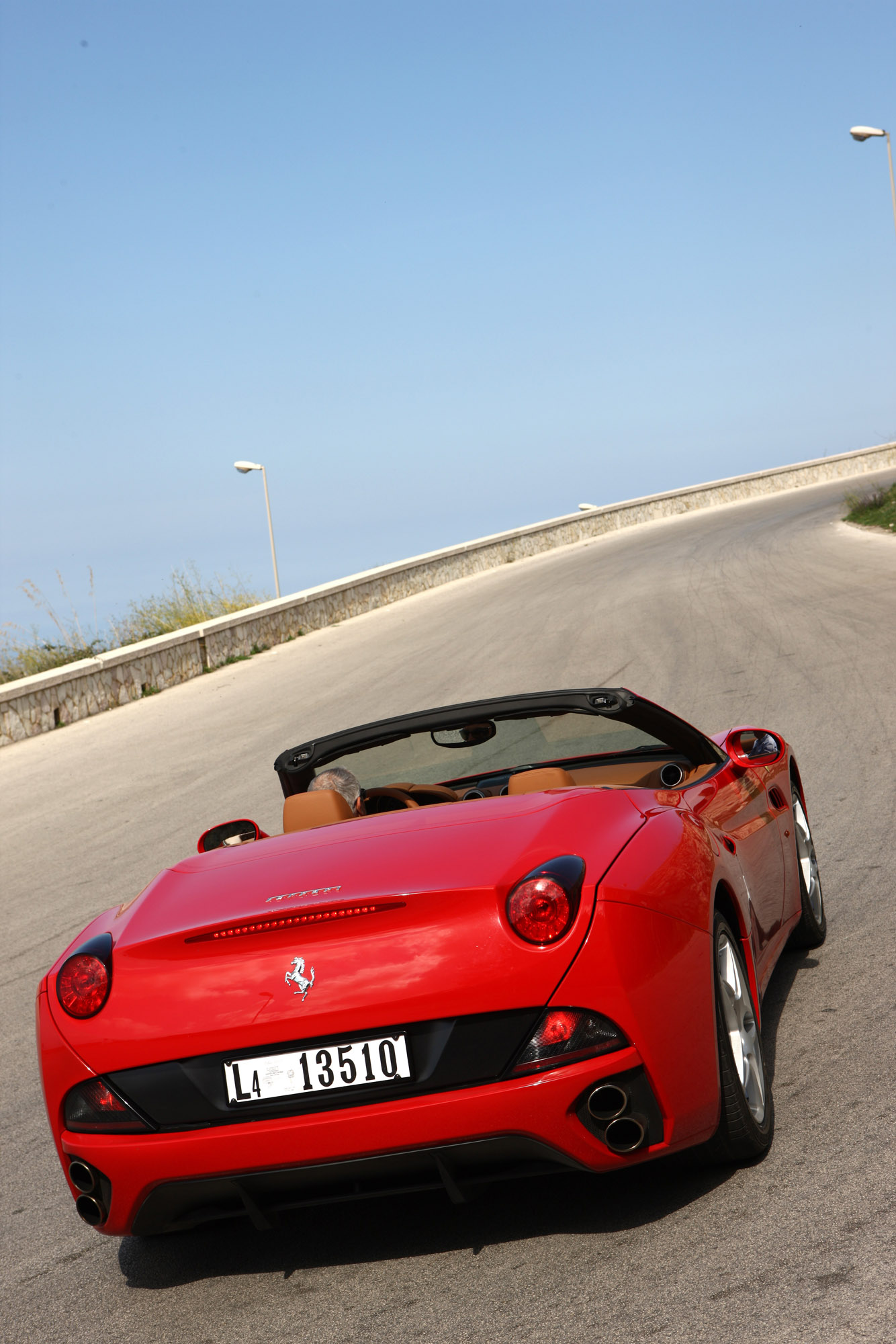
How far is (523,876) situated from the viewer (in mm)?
2990

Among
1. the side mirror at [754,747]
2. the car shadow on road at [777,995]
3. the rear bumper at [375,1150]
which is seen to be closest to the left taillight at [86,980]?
the rear bumper at [375,1150]

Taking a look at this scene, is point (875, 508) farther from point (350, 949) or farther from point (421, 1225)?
point (350, 949)

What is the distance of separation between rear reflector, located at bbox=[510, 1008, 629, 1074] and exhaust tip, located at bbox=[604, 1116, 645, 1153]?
0.18 m

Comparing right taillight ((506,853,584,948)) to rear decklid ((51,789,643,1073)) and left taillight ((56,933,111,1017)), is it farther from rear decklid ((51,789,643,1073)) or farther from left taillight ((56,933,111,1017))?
left taillight ((56,933,111,1017))

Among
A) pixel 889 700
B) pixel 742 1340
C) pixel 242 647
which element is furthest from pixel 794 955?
pixel 242 647

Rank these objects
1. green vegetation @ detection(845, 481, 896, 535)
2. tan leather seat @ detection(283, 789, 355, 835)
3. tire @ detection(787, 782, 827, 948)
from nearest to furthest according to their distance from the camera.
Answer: tan leather seat @ detection(283, 789, 355, 835)
tire @ detection(787, 782, 827, 948)
green vegetation @ detection(845, 481, 896, 535)

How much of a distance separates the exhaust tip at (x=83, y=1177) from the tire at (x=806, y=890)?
289cm

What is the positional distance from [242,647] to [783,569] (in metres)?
8.91

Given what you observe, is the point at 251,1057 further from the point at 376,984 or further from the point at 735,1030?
the point at 735,1030

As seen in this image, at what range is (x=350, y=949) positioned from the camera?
296 centimetres

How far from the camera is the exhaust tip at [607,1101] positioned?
2891 mm

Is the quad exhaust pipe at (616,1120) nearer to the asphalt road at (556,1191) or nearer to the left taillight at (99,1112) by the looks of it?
the asphalt road at (556,1191)

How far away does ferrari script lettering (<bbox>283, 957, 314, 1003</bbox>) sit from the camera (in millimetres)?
2939

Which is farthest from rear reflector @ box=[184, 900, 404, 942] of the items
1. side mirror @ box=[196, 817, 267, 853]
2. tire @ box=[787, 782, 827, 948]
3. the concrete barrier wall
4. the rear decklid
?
the concrete barrier wall
